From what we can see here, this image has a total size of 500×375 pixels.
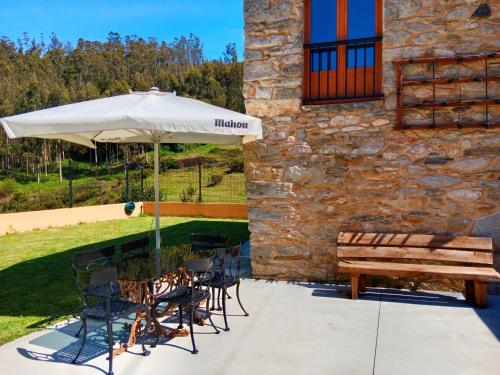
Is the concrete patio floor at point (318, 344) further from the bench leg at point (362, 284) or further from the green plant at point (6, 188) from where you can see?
the green plant at point (6, 188)

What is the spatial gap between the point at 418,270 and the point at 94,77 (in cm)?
4774

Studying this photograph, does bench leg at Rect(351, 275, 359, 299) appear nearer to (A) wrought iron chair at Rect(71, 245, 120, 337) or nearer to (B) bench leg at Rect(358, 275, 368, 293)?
(B) bench leg at Rect(358, 275, 368, 293)

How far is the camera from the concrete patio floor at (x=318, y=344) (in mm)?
3418

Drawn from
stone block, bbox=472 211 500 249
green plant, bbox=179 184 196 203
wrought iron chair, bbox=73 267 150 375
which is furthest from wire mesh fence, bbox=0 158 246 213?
wrought iron chair, bbox=73 267 150 375

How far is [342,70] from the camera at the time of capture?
A: 575cm

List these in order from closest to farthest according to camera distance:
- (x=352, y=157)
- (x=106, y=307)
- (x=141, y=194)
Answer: (x=106, y=307), (x=352, y=157), (x=141, y=194)

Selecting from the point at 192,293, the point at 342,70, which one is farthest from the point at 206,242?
the point at 342,70

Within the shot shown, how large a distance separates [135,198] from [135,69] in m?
40.6

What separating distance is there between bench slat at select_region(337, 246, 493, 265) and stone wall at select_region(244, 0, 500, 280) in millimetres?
325

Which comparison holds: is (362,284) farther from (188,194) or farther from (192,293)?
(188,194)

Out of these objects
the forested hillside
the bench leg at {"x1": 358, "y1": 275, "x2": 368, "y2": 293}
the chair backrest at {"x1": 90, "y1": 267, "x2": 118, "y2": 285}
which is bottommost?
the bench leg at {"x1": 358, "y1": 275, "x2": 368, "y2": 293}

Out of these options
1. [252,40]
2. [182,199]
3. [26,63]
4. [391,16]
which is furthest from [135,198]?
[26,63]

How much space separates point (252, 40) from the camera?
5.88 m

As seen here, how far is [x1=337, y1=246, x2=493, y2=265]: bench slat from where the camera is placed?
16.1 ft
